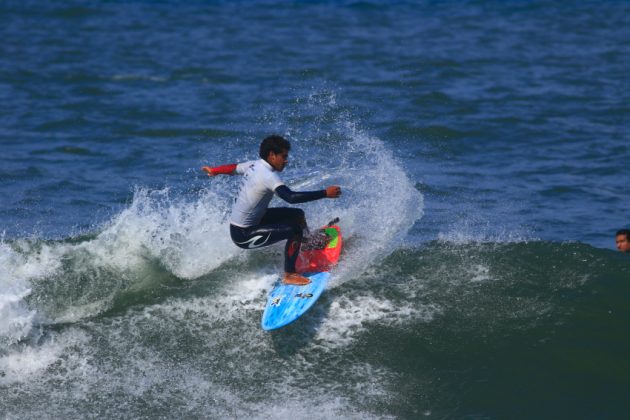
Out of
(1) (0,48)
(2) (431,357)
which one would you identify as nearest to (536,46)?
(1) (0,48)

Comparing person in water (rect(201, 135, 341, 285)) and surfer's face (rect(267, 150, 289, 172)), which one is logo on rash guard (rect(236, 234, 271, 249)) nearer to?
person in water (rect(201, 135, 341, 285))

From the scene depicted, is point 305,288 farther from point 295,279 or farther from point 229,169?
point 229,169

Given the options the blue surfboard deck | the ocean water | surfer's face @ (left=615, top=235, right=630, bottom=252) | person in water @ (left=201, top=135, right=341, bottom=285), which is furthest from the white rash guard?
surfer's face @ (left=615, top=235, right=630, bottom=252)

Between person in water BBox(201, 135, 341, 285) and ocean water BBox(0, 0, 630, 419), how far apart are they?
0.72 m

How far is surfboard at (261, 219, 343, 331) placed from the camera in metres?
9.31

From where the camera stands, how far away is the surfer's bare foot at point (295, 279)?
387 inches

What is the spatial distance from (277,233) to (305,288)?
0.68 metres

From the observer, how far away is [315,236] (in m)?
10.6

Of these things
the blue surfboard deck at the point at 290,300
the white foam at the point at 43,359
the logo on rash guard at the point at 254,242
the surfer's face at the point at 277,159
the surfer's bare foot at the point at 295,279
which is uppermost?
the surfer's face at the point at 277,159

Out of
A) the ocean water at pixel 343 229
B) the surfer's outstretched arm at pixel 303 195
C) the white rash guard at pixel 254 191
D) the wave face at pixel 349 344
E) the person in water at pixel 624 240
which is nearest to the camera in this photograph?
the person in water at pixel 624 240

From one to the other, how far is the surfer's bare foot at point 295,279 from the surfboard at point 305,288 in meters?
0.04

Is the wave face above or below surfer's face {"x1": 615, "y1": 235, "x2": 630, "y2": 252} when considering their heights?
below

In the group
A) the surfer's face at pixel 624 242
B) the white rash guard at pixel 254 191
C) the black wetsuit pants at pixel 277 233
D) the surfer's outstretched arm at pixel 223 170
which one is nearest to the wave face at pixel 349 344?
the black wetsuit pants at pixel 277 233

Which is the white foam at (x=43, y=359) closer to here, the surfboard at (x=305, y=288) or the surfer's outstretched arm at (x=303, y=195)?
the surfboard at (x=305, y=288)
